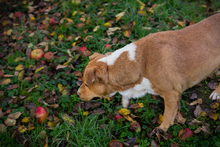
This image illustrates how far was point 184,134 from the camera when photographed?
2.96m

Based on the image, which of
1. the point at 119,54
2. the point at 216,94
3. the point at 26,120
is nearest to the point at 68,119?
the point at 26,120

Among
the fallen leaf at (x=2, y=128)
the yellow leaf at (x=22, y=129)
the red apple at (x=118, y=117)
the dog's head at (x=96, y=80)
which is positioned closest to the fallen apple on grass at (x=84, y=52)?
the dog's head at (x=96, y=80)

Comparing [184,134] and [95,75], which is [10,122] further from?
[184,134]

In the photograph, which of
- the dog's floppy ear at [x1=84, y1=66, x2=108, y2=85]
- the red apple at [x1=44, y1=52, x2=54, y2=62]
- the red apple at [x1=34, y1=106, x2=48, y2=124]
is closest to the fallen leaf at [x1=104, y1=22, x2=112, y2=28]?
the red apple at [x1=44, y1=52, x2=54, y2=62]

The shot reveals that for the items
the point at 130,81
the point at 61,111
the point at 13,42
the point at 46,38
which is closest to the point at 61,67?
the point at 61,111

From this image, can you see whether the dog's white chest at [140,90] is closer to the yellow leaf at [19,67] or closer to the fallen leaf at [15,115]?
the fallen leaf at [15,115]

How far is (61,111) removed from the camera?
143 inches

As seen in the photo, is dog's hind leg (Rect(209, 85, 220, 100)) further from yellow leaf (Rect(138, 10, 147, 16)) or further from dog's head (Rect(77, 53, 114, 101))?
yellow leaf (Rect(138, 10, 147, 16))

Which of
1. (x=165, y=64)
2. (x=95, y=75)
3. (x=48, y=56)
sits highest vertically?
(x=165, y=64)

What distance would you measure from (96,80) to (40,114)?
1306 mm

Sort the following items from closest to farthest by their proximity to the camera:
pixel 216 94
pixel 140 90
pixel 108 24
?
1. pixel 140 90
2. pixel 216 94
3. pixel 108 24

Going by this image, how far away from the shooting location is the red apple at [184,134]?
294 centimetres

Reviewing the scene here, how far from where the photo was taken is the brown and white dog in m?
2.72

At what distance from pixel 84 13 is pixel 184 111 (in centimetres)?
410
